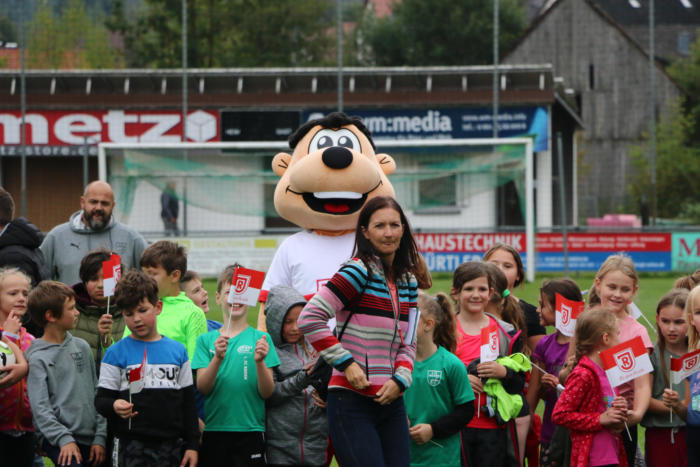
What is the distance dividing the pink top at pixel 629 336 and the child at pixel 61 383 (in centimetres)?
272

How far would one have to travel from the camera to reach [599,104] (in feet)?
126

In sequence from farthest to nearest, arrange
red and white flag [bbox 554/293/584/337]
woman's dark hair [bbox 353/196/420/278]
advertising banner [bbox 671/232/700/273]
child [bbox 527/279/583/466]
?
advertising banner [bbox 671/232/700/273] < child [bbox 527/279/583/466] < red and white flag [bbox 554/293/584/337] < woman's dark hair [bbox 353/196/420/278]

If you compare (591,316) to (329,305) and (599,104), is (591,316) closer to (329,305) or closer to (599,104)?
(329,305)

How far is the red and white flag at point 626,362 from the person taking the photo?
4898mm

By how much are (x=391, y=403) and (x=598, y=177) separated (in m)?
35.5

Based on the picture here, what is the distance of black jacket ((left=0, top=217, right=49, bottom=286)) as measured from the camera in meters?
6.64

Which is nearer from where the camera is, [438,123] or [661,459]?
[661,459]

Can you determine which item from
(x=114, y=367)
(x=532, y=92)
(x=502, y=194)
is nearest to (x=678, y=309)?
(x=114, y=367)

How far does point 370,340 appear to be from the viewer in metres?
4.42

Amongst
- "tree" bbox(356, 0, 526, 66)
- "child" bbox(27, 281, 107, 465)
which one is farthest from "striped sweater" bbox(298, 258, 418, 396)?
"tree" bbox(356, 0, 526, 66)

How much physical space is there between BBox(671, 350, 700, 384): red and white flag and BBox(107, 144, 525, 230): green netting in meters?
11.8

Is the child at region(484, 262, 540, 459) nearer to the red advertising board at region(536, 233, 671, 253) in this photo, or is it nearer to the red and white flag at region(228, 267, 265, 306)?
the red and white flag at region(228, 267, 265, 306)

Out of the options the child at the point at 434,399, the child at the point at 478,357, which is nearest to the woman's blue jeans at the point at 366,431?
the child at the point at 434,399

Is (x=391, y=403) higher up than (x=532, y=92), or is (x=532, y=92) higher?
(x=532, y=92)
